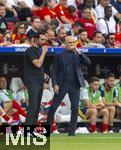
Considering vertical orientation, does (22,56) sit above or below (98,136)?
above

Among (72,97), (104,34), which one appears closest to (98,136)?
(72,97)

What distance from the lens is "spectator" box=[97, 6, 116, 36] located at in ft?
63.5

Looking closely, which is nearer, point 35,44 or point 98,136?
point 35,44

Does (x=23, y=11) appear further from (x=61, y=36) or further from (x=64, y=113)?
(x=64, y=113)

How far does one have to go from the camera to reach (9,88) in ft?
57.7

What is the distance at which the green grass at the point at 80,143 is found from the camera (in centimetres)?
1205

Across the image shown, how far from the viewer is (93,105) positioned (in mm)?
17156

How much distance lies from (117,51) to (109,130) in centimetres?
177

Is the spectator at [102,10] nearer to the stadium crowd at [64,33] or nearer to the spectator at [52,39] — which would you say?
the stadium crowd at [64,33]

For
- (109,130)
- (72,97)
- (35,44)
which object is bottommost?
(109,130)

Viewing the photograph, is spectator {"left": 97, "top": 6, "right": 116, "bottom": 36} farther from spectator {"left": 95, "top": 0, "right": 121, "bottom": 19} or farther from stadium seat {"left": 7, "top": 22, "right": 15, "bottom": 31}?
stadium seat {"left": 7, "top": 22, "right": 15, "bottom": 31}

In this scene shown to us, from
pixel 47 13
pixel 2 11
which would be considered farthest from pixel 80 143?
pixel 47 13

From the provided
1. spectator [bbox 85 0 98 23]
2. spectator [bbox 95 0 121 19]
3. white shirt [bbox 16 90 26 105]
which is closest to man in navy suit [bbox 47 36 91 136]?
white shirt [bbox 16 90 26 105]

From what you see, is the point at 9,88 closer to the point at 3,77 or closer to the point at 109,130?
the point at 3,77
